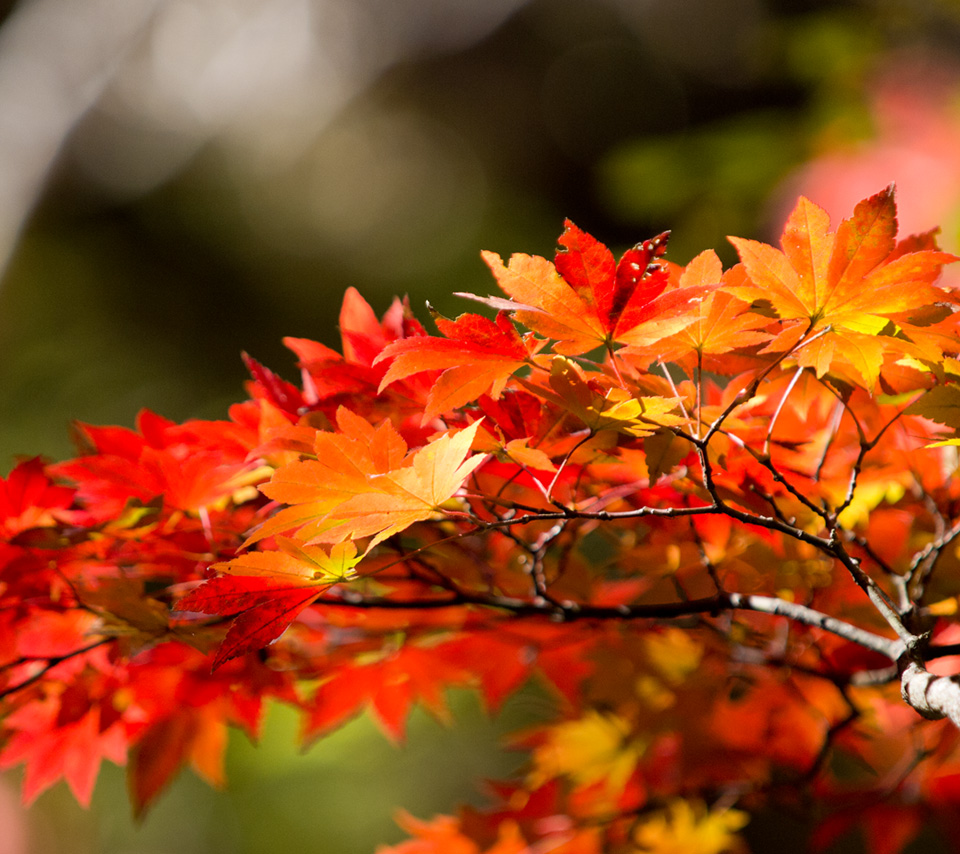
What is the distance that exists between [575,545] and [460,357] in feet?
0.86

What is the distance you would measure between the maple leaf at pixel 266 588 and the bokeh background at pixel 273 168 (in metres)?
2.69

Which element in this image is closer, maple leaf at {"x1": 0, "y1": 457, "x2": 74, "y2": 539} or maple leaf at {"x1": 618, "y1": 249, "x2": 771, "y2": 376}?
maple leaf at {"x1": 618, "y1": 249, "x2": 771, "y2": 376}

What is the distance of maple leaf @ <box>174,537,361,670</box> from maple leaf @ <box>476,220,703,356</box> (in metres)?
0.15

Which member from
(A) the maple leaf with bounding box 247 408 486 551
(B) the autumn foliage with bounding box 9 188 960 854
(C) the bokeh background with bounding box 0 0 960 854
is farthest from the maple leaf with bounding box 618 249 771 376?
(C) the bokeh background with bounding box 0 0 960 854

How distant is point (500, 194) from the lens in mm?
4270

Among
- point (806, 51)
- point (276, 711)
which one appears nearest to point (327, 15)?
point (806, 51)

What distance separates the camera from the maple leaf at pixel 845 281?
0.39 meters

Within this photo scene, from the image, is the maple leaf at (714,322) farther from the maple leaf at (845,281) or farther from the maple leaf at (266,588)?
the maple leaf at (266,588)

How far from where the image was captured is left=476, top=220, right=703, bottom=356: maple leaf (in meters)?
0.39

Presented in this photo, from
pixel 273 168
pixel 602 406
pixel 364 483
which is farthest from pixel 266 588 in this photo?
pixel 273 168

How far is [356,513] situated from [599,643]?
43 cm

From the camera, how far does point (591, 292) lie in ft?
1.31

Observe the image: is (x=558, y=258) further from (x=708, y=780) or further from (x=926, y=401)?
(x=708, y=780)

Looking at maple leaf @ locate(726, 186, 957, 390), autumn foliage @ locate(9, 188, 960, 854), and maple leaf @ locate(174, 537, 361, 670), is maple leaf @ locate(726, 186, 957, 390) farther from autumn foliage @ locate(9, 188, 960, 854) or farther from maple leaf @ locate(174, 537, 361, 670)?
maple leaf @ locate(174, 537, 361, 670)
